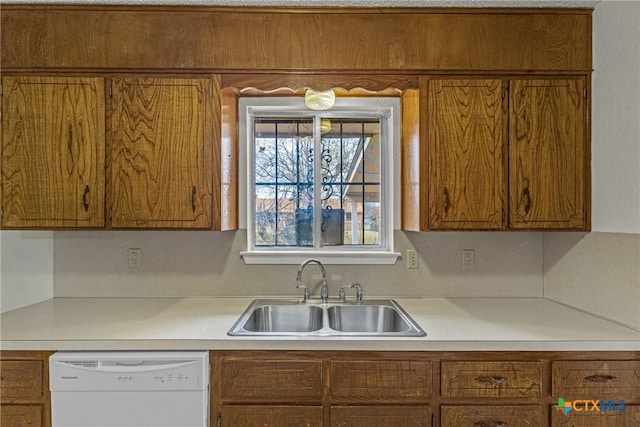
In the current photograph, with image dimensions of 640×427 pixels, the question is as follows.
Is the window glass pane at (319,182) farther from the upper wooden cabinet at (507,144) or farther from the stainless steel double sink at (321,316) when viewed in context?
the upper wooden cabinet at (507,144)

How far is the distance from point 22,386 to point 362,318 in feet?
4.99

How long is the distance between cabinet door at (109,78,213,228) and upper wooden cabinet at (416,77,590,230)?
3.56ft

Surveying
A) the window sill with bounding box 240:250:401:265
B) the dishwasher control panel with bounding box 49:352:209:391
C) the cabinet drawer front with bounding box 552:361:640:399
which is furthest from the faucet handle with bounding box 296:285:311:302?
the cabinet drawer front with bounding box 552:361:640:399

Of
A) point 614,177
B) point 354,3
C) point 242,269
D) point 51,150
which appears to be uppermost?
point 354,3

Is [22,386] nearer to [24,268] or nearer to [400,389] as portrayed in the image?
[24,268]

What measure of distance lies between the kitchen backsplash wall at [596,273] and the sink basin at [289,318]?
4.23ft

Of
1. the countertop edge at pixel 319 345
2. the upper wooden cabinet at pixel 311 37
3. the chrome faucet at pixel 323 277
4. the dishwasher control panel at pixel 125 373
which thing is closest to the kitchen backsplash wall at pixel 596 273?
the countertop edge at pixel 319 345

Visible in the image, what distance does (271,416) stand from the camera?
1605mm

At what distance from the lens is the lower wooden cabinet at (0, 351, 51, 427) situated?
5.25 ft

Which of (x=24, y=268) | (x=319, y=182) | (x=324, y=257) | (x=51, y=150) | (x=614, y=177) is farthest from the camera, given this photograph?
(x=319, y=182)

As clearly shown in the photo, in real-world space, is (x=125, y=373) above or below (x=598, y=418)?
above

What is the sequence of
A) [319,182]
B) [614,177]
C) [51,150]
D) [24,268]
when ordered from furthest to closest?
1. [319,182]
2. [24,268]
3. [51,150]
4. [614,177]

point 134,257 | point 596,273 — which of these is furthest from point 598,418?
point 134,257

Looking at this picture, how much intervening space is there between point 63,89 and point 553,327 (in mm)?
2451
